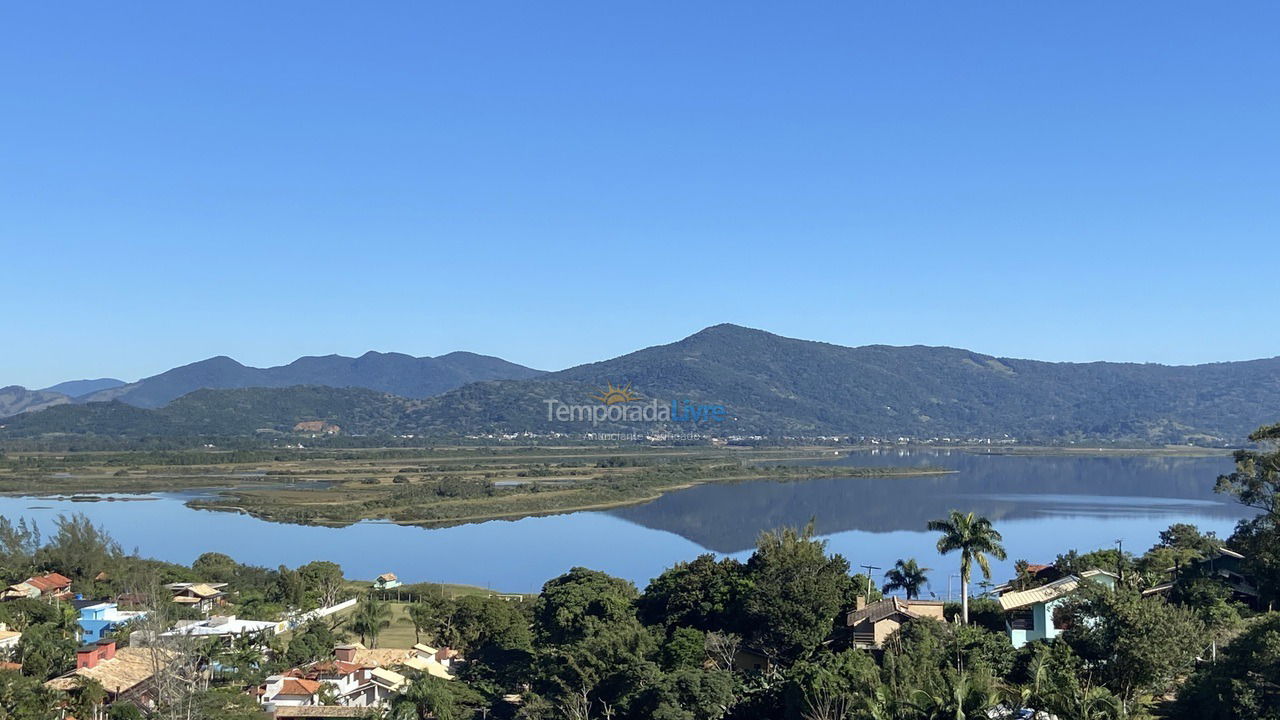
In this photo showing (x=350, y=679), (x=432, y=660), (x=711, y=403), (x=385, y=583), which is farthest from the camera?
(x=711, y=403)

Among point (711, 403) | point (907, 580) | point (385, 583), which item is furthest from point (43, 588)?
point (711, 403)

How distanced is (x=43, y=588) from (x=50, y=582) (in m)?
0.51

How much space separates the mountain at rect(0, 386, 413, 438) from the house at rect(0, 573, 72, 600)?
11774 cm

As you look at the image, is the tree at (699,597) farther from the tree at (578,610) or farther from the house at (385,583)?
the house at (385,583)

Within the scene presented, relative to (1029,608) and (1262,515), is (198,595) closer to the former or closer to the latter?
(1029,608)

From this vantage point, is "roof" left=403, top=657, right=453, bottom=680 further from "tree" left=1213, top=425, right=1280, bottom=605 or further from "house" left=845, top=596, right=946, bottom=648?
"tree" left=1213, top=425, right=1280, bottom=605

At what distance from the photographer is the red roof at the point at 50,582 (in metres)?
25.0

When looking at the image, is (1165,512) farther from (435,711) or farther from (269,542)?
(435,711)

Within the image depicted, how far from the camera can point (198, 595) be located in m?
24.9

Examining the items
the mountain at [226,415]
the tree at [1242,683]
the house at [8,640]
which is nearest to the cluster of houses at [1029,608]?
the tree at [1242,683]

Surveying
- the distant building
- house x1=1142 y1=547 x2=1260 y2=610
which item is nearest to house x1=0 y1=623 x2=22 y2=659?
house x1=1142 y1=547 x2=1260 y2=610

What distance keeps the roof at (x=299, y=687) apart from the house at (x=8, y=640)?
14.6 ft

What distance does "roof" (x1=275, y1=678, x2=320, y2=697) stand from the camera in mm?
16352

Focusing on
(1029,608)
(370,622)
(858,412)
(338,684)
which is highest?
(858,412)
